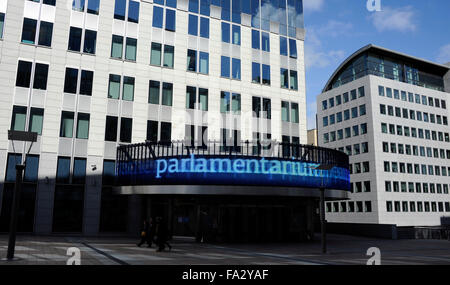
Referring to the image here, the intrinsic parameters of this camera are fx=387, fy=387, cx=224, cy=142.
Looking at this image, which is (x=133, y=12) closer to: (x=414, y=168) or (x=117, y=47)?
(x=117, y=47)

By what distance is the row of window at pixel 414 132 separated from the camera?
74.2 meters

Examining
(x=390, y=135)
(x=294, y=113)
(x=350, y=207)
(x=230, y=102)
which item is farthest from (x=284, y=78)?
(x=350, y=207)

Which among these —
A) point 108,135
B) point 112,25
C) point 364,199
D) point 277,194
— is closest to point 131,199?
point 108,135

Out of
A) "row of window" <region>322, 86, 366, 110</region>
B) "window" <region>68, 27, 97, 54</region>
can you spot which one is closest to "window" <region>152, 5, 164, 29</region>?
"window" <region>68, 27, 97, 54</region>

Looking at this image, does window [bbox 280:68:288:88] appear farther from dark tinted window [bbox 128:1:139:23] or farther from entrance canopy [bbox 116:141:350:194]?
dark tinted window [bbox 128:1:139:23]

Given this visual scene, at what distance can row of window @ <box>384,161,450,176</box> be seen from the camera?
7288cm

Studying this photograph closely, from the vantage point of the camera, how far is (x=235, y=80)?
3984 centimetres

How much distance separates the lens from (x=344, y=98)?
8106 cm

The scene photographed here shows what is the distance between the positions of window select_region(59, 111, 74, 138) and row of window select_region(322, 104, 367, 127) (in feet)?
191

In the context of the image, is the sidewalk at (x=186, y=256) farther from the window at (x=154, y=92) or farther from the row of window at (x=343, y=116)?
the row of window at (x=343, y=116)

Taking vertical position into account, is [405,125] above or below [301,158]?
above

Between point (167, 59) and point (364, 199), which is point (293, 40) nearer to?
point (167, 59)

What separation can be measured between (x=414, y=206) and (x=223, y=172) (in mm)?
60145

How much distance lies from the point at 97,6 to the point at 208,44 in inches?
433
